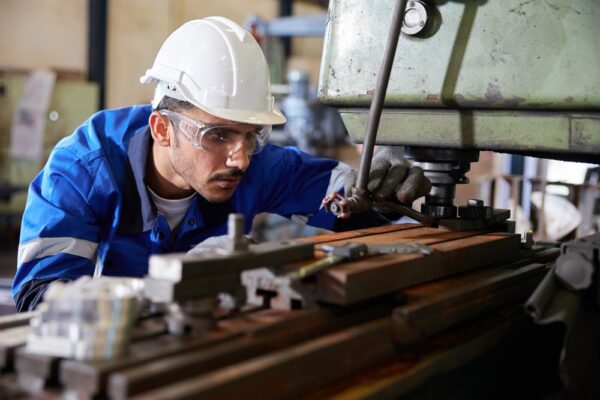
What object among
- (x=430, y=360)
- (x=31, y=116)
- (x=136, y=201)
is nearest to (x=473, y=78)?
(x=430, y=360)

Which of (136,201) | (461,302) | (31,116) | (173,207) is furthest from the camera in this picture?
(31,116)

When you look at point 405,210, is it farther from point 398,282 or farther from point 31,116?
point 31,116

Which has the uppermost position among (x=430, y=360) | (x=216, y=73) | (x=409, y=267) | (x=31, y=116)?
(x=216, y=73)

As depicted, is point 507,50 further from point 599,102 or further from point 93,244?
point 93,244

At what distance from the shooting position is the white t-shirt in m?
1.90

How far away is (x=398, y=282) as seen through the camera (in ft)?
3.52

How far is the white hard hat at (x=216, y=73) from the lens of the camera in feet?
5.58

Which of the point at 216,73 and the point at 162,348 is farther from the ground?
the point at 216,73

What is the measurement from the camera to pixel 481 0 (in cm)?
130

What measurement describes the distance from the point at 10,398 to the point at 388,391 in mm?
435

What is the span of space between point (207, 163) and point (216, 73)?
22 cm

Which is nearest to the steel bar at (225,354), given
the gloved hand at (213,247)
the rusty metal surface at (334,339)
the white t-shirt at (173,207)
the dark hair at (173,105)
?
the rusty metal surface at (334,339)

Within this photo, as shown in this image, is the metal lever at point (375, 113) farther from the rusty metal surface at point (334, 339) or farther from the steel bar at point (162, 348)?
the steel bar at point (162, 348)

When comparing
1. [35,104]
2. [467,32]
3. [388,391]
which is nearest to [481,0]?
[467,32]
